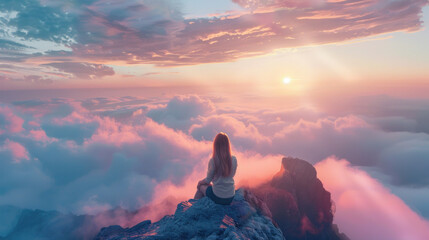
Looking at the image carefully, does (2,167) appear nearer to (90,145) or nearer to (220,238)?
(90,145)

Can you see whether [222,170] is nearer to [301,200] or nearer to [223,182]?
[223,182]

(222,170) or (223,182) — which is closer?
(222,170)

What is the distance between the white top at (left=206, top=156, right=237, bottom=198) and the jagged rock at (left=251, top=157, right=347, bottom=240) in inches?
1293

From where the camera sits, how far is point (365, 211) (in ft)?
289

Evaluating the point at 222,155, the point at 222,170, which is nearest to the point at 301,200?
the point at 222,170

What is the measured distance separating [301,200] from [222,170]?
131 feet

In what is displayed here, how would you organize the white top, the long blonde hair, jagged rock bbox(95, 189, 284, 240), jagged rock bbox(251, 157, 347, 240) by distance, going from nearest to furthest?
1. jagged rock bbox(95, 189, 284, 240)
2. the long blonde hair
3. the white top
4. jagged rock bbox(251, 157, 347, 240)

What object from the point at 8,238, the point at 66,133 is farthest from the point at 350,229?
the point at 66,133

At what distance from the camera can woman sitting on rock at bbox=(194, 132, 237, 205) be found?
5355mm

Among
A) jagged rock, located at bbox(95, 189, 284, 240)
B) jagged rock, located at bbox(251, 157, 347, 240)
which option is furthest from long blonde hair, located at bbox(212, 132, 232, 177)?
jagged rock, located at bbox(251, 157, 347, 240)

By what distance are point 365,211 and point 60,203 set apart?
166931mm

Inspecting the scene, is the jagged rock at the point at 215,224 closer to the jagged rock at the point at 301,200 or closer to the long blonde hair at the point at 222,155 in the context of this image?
the long blonde hair at the point at 222,155

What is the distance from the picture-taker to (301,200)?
38094 mm

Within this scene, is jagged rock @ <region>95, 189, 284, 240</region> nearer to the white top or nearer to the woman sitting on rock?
the woman sitting on rock
